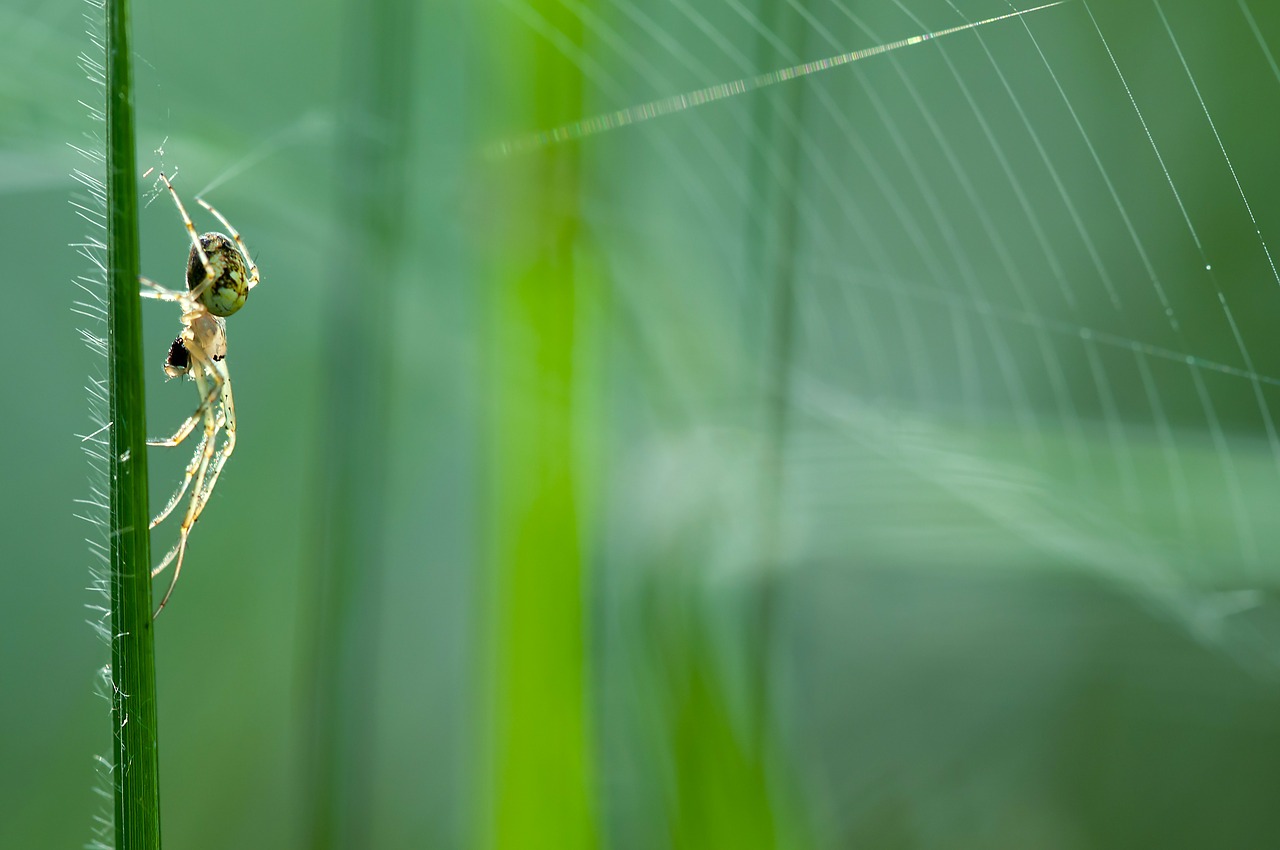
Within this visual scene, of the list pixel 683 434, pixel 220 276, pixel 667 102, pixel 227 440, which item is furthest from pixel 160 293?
pixel 667 102

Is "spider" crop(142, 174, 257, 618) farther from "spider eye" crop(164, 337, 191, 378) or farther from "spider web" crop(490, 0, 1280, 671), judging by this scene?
"spider web" crop(490, 0, 1280, 671)

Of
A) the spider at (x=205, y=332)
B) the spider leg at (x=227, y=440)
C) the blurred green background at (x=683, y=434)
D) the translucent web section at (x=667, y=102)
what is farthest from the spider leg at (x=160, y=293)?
the translucent web section at (x=667, y=102)

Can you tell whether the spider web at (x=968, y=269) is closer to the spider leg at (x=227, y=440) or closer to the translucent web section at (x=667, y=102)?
the translucent web section at (x=667, y=102)

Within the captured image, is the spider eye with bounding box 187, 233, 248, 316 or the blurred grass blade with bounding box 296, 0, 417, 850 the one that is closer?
the spider eye with bounding box 187, 233, 248, 316

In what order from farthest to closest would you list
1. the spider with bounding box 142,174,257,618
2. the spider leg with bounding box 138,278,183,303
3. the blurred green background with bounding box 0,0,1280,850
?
the blurred green background with bounding box 0,0,1280,850, the spider with bounding box 142,174,257,618, the spider leg with bounding box 138,278,183,303

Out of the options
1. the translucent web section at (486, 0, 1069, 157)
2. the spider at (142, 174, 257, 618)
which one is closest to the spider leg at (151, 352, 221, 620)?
the spider at (142, 174, 257, 618)

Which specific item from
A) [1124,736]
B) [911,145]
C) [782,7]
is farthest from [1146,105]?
[1124,736]
